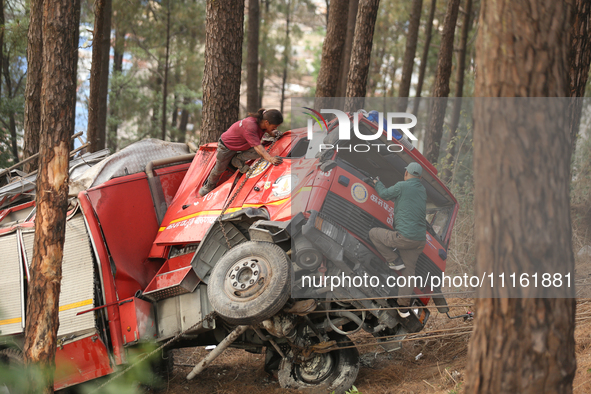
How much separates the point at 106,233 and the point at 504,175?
458cm

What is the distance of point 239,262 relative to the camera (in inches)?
202

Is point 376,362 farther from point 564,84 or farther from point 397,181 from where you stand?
point 564,84

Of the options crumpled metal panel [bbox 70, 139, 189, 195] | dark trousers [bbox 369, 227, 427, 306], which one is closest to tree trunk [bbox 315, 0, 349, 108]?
crumpled metal panel [bbox 70, 139, 189, 195]

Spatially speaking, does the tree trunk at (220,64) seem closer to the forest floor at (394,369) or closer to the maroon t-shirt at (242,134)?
the maroon t-shirt at (242,134)

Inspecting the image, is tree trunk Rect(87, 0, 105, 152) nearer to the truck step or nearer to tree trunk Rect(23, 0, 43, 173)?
tree trunk Rect(23, 0, 43, 173)

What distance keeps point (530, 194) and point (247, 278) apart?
284 centimetres

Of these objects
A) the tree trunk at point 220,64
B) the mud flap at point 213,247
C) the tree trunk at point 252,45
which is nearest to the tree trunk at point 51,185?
the mud flap at point 213,247

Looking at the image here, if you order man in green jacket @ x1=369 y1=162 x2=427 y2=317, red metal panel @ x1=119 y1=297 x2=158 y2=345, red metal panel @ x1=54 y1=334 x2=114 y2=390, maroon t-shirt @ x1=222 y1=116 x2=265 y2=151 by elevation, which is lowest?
red metal panel @ x1=54 y1=334 x2=114 y2=390

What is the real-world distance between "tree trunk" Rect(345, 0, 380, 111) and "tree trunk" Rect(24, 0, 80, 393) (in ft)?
16.1

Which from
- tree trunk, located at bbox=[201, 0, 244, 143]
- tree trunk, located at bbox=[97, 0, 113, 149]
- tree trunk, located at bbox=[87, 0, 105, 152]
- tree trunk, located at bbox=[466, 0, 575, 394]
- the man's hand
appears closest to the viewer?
tree trunk, located at bbox=[466, 0, 575, 394]

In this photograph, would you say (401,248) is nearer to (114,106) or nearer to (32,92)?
(32,92)

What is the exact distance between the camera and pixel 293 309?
503 centimetres

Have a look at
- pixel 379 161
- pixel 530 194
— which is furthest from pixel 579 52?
pixel 530 194

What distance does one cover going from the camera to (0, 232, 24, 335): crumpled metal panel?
5.81 metres
